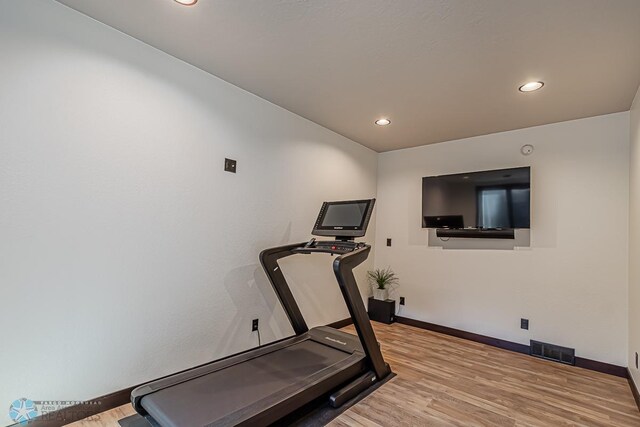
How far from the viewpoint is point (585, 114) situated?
3088 millimetres

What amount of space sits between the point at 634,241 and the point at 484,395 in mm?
1732

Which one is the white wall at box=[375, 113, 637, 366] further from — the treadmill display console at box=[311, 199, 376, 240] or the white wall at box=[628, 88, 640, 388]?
the treadmill display console at box=[311, 199, 376, 240]

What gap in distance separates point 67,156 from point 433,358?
3346mm

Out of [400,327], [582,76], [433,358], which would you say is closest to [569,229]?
[582,76]

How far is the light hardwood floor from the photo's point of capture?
2.10 metres

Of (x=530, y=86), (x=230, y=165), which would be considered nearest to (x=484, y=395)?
(x=530, y=86)

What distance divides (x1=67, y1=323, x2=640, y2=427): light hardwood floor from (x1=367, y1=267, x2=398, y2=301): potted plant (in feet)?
3.32

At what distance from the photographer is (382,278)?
438 cm

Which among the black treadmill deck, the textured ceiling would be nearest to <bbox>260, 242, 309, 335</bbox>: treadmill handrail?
the black treadmill deck

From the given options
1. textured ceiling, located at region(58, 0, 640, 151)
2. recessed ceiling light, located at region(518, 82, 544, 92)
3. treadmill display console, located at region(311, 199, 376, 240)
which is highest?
textured ceiling, located at region(58, 0, 640, 151)

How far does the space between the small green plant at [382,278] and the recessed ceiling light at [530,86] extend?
8.69 ft

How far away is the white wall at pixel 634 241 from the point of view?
7.99 ft

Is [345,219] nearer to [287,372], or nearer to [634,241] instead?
[287,372]

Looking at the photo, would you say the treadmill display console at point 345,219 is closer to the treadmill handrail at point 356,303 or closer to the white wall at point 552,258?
the treadmill handrail at point 356,303
